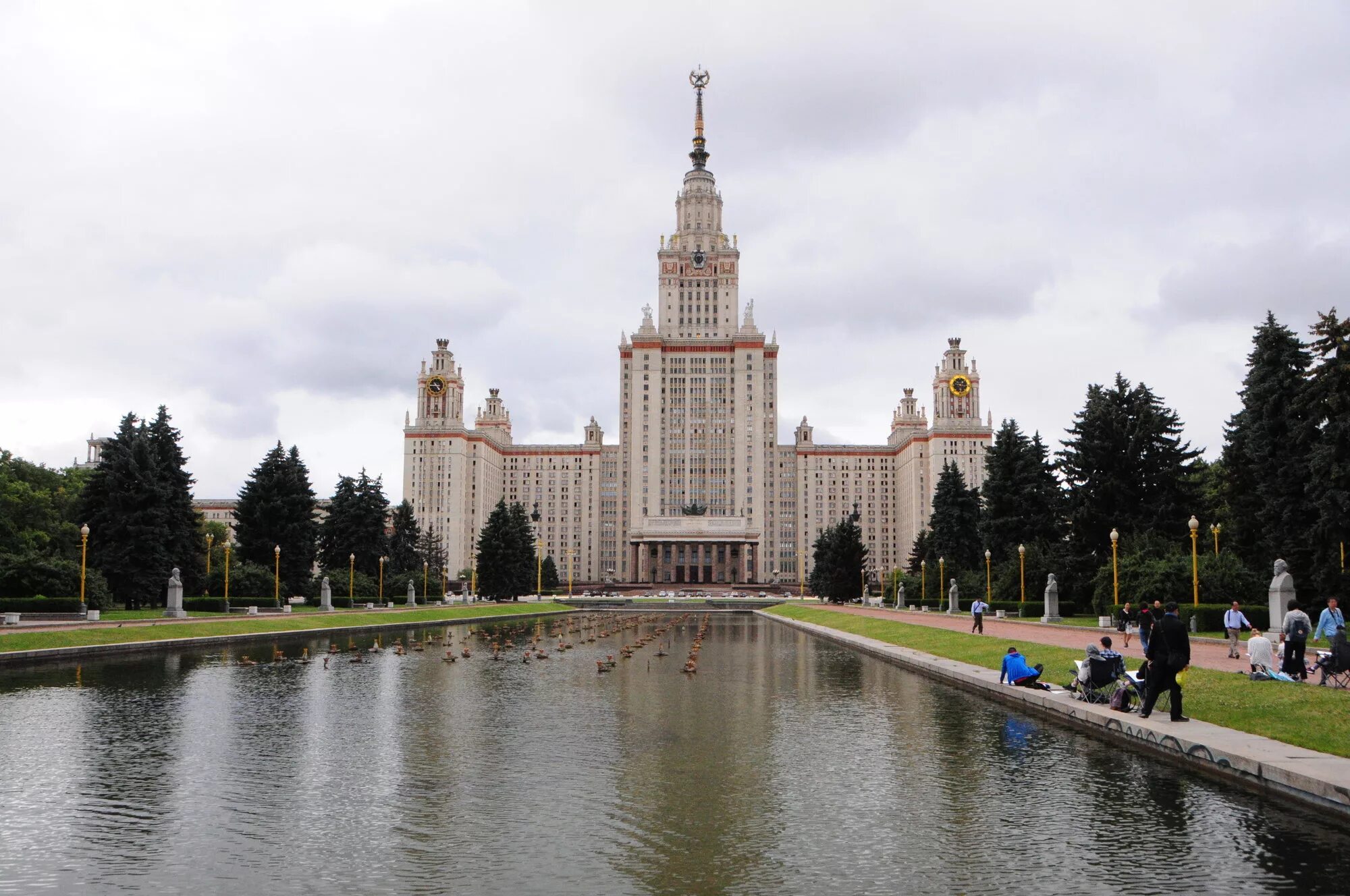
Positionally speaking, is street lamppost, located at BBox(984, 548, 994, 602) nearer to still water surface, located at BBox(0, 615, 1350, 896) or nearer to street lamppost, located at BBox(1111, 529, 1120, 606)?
street lamppost, located at BBox(1111, 529, 1120, 606)

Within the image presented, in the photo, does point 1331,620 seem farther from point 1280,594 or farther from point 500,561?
point 500,561

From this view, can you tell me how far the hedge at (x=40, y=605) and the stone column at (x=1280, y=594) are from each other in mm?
46214

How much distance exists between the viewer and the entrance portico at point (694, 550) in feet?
508

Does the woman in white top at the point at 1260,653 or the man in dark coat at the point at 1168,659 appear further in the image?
the woman in white top at the point at 1260,653

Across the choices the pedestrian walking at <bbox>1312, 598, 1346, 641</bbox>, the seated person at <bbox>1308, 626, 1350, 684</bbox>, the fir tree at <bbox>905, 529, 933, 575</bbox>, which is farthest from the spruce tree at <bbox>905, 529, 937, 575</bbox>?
the seated person at <bbox>1308, 626, 1350, 684</bbox>

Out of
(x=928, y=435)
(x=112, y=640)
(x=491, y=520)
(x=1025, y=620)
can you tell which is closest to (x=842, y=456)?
(x=928, y=435)

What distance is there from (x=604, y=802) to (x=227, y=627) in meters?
32.8

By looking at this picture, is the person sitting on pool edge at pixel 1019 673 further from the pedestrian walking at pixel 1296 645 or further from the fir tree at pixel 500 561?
the fir tree at pixel 500 561

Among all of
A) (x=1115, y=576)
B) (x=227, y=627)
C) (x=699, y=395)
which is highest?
(x=699, y=395)

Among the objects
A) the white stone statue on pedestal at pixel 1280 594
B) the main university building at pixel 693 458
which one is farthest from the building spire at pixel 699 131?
the white stone statue on pedestal at pixel 1280 594

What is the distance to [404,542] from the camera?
A: 95.2 m

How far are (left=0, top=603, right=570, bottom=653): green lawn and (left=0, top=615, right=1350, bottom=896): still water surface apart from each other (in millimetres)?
10084

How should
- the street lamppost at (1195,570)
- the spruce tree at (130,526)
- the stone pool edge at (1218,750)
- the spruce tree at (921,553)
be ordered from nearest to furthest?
the stone pool edge at (1218,750), the street lamppost at (1195,570), the spruce tree at (130,526), the spruce tree at (921,553)

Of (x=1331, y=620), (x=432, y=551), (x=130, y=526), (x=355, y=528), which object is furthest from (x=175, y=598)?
(x=432, y=551)
